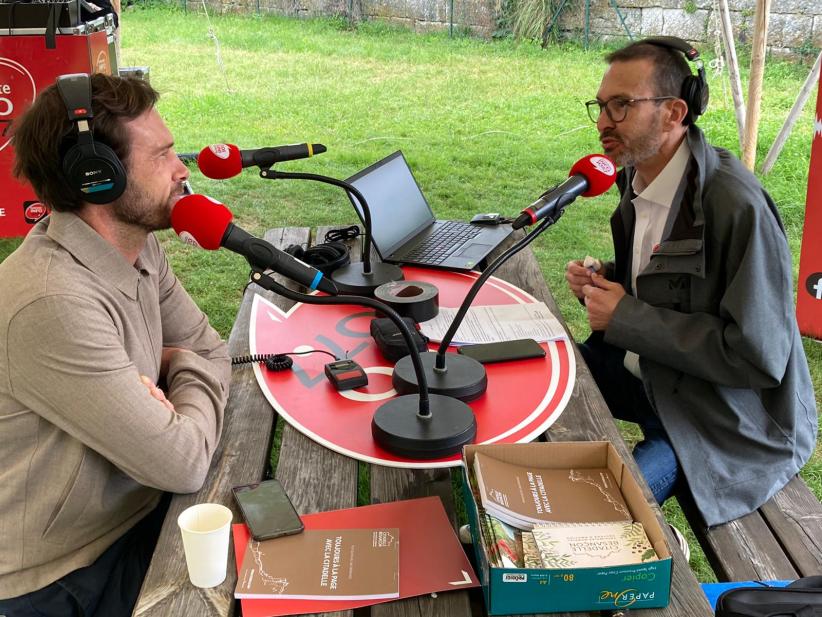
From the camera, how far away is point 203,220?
1629mm

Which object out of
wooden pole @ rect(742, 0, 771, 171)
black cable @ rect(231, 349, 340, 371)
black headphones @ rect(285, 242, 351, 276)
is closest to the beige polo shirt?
black cable @ rect(231, 349, 340, 371)

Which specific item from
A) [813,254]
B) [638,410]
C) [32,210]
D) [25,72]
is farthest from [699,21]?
[638,410]

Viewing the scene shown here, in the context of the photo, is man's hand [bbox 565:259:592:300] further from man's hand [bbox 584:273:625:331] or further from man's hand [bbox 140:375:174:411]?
man's hand [bbox 140:375:174:411]

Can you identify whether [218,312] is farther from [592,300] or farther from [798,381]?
[798,381]

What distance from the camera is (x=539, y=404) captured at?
6.84 feet

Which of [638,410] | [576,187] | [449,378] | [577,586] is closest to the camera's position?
[577,586]

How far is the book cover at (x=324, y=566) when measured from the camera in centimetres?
144

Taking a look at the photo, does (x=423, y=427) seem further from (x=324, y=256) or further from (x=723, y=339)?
(x=324, y=256)

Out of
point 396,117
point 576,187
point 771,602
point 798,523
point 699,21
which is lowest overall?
point 396,117

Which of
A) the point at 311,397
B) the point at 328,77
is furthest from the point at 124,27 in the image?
the point at 311,397

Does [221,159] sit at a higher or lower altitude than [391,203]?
higher

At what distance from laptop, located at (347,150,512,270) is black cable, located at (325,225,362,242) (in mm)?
205

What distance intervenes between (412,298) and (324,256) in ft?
1.55

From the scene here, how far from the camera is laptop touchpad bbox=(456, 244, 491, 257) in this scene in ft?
9.95
